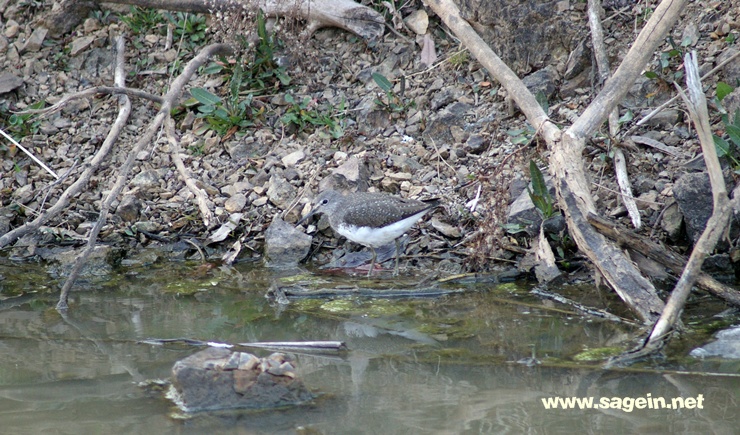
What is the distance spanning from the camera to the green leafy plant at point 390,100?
8.77 metres

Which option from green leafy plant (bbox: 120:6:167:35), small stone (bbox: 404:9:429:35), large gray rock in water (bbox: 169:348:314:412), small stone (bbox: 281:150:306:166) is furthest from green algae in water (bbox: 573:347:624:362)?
green leafy plant (bbox: 120:6:167:35)

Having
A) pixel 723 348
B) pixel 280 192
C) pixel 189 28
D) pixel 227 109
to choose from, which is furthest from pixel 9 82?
pixel 723 348

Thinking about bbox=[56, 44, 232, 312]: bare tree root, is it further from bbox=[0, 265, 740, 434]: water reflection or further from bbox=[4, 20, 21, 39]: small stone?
bbox=[4, 20, 21, 39]: small stone

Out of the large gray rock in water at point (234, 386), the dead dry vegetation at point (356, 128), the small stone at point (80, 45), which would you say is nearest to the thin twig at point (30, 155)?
the dead dry vegetation at point (356, 128)

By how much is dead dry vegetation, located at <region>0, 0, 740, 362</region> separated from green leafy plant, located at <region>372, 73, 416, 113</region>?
0.03 metres

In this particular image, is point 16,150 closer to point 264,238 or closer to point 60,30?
point 60,30

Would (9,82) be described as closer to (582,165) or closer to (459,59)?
(459,59)

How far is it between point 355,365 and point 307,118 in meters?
4.43

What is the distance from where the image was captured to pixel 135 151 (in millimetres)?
6941

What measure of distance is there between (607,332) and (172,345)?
125 inches

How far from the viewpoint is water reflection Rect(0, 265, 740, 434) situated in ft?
13.8

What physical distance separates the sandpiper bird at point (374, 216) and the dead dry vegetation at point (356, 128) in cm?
54

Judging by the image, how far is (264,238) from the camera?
794 cm

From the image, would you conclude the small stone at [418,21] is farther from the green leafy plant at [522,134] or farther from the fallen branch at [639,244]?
the fallen branch at [639,244]
